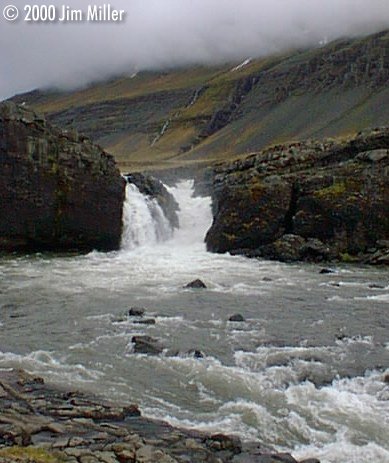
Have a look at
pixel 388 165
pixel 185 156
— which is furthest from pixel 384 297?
pixel 185 156

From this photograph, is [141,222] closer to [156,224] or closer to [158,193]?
[156,224]

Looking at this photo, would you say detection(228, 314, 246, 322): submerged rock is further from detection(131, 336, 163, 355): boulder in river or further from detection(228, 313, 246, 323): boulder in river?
detection(131, 336, 163, 355): boulder in river

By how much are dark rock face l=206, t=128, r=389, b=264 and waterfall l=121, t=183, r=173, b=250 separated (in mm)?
5745

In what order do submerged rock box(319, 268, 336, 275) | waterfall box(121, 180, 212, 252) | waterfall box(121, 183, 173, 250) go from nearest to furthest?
submerged rock box(319, 268, 336, 275), waterfall box(121, 183, 173, 250), waterfall box(121, 180, 212, 252)

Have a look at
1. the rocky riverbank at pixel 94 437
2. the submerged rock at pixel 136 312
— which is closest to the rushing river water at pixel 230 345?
the submerged rock at pixel 136 312

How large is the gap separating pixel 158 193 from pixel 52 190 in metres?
14.3

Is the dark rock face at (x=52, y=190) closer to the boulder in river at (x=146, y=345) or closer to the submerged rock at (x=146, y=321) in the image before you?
the submerged rock at (x=146, y=321)

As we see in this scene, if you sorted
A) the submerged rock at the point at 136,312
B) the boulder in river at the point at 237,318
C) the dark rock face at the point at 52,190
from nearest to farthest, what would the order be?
the boulder in river at the point at 237,318 < the submerged rock at the point at 136,312 < the dark rock face at the point at 52,190

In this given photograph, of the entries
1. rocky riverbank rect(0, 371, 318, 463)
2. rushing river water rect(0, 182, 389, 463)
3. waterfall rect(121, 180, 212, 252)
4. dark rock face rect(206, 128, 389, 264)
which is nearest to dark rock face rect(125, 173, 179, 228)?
waterfall rect(121, 180, 212, 252)

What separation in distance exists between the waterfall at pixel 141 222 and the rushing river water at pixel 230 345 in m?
10.9

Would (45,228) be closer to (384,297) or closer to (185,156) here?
(384,297)

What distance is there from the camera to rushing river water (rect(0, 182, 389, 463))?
49.6 feet

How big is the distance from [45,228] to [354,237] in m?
24.1

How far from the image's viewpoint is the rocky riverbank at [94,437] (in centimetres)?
1118
